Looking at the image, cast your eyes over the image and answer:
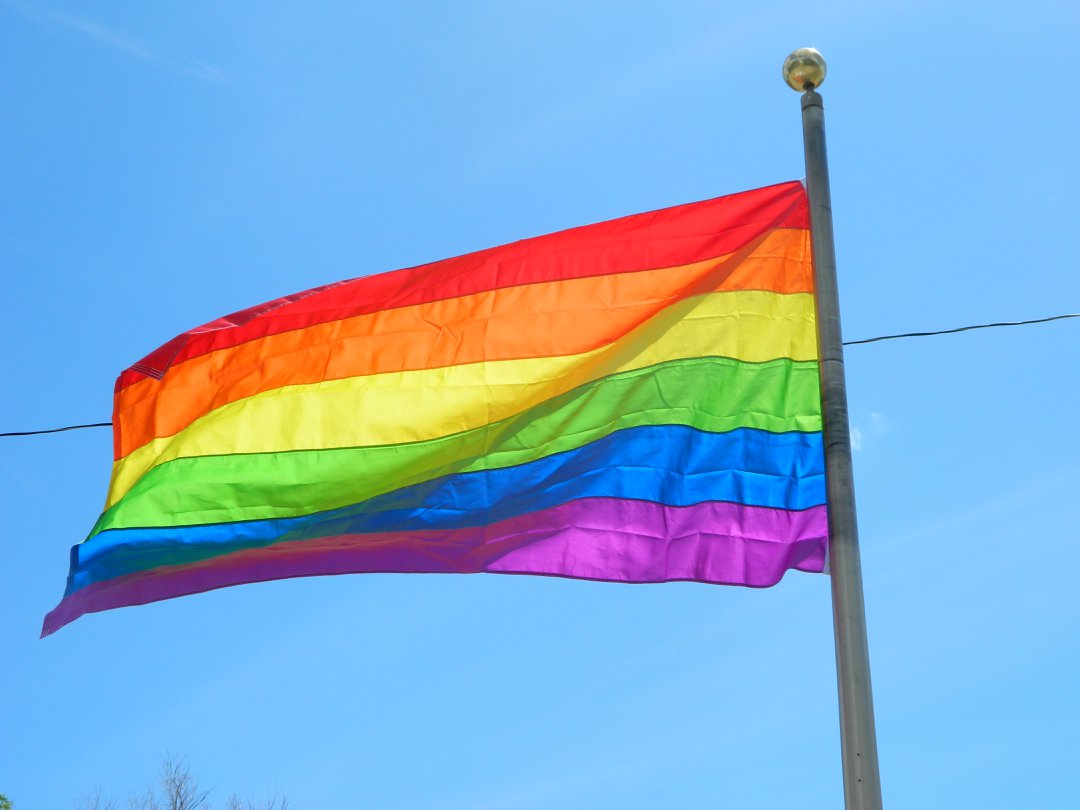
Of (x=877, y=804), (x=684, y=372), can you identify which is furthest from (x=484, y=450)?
(x=877, y=804)

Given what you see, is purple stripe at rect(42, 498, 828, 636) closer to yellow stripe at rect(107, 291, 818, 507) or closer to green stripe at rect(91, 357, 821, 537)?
green stripe at rect(91, 357, 821, 537)

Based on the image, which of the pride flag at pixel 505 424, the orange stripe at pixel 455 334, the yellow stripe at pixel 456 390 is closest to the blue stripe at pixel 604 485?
the pride flag at pixel 505 424

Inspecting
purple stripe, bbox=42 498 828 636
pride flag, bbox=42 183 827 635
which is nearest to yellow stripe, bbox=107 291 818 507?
pride flag, bbox=42 183 827 635

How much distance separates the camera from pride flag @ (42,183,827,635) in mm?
8180

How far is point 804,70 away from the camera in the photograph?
27.1 feet

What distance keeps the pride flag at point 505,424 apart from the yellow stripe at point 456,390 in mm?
14

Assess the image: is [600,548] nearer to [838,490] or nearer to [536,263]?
[838,490]

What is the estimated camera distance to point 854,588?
6727 millimetres

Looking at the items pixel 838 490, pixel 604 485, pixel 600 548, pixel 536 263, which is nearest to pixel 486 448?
pixel 604 485

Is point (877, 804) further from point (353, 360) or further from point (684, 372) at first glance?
point (353, 360)

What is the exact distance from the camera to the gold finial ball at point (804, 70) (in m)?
8.27

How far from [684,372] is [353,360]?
2.22 meters

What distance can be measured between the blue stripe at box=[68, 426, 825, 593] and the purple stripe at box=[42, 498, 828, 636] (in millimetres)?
65

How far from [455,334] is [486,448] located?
2.90ft
